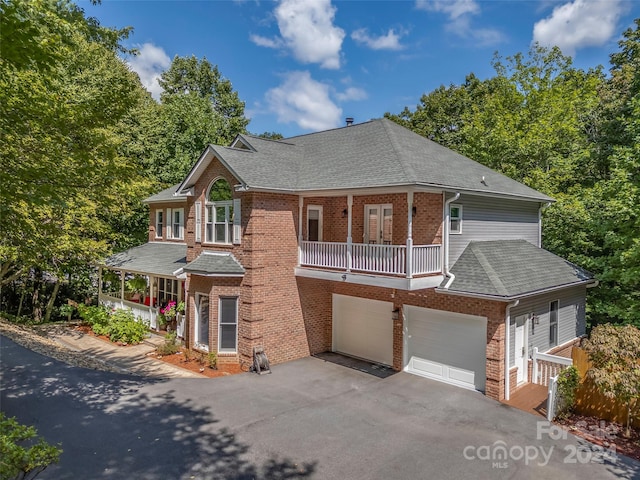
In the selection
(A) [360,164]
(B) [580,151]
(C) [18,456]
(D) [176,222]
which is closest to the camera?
(C) [18,456]

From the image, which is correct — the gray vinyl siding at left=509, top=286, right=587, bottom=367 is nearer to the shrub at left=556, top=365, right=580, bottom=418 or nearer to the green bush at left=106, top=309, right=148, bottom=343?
the shrub at left=556, top=365, right=580, bottom=418

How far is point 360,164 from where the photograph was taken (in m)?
14.3

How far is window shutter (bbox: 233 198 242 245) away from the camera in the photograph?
564 inches

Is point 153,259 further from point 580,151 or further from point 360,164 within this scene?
point 580,151

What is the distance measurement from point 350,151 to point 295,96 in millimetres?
17560

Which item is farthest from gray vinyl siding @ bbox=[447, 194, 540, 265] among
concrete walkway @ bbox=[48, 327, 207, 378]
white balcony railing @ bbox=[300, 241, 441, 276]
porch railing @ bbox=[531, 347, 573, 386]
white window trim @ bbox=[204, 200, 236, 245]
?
concrete walkway @ bbox=[48, 327, 207, 378]

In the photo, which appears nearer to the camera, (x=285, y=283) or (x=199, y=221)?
(x=285, y=283)

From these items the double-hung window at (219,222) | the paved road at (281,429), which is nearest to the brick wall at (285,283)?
the double-hung window at (219,222)

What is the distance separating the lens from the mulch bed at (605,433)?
8969mm

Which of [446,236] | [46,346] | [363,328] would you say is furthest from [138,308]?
[446,236]

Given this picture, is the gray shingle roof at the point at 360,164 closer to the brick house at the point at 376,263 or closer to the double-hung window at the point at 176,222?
the brick house at the point at 376,263

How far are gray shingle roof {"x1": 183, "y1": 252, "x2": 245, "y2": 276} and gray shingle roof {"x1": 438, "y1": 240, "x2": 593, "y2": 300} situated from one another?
7.11 meters

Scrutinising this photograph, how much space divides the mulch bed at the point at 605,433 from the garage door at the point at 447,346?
2.49 m

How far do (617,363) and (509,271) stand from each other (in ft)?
12.7
